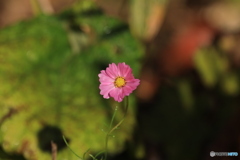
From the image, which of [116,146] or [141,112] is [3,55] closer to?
[116,146]

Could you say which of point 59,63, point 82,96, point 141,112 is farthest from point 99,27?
point 141,112

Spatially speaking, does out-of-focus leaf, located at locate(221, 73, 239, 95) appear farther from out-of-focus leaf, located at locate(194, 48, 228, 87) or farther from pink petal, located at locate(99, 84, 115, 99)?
pink petal, located at locate(99, 84, 115, 99)

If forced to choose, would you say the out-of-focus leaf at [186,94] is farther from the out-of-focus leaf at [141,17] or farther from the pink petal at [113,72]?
the pink petal at [113,72]

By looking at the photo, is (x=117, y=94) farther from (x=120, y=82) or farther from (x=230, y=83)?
(x=230, y=83)

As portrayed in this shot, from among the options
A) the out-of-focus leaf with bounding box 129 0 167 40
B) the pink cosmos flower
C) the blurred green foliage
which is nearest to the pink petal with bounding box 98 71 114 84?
the pink cosmos flower

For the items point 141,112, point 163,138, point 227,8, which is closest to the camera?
point 163,138
